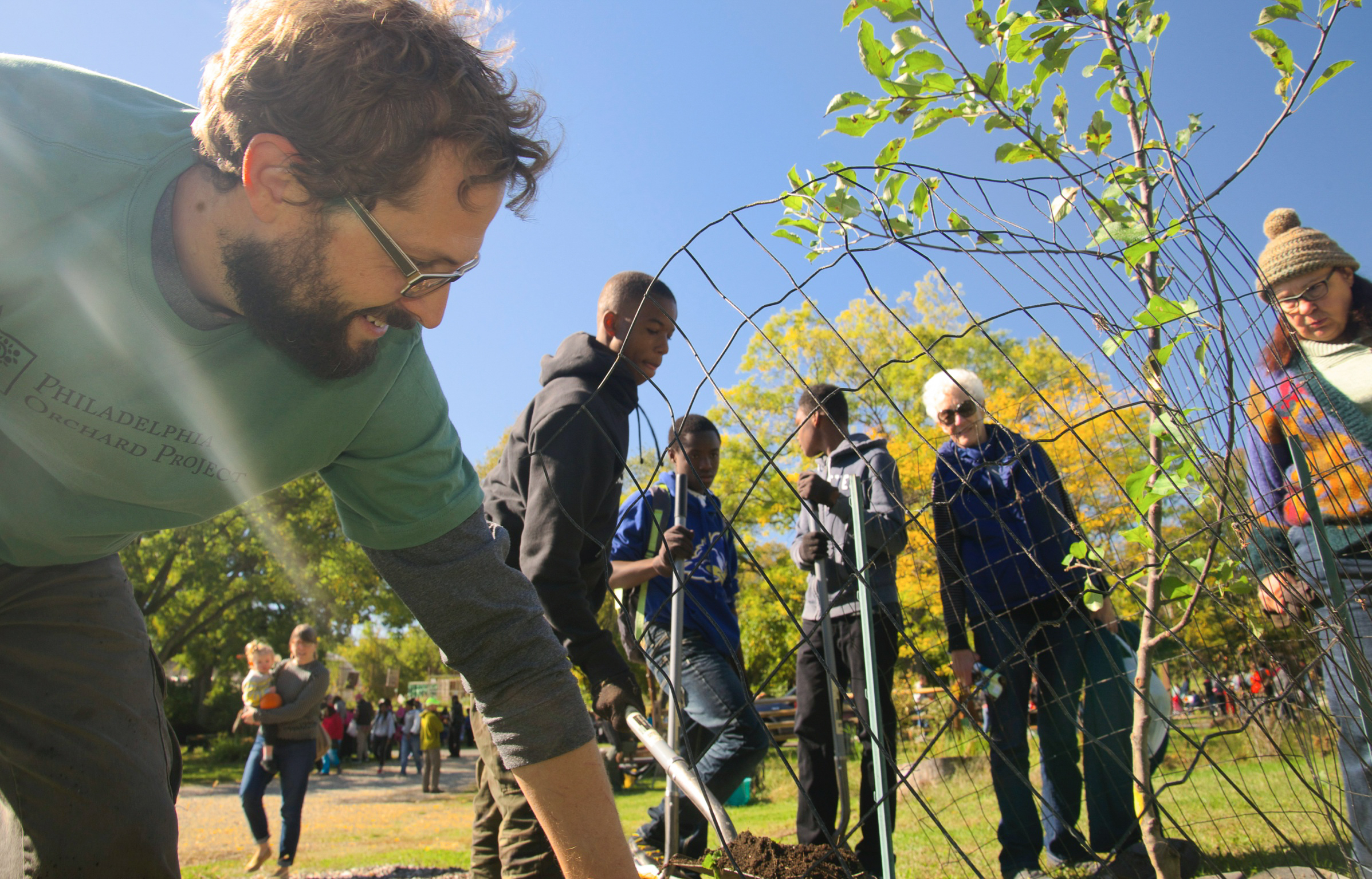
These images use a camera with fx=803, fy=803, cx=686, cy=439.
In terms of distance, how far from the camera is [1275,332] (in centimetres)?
249

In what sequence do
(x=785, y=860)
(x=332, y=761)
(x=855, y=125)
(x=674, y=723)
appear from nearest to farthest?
1. (x=855, y=125)
2. (x=785, y=860)
3. (x=674, y=723)
4. (x=332, y=761)

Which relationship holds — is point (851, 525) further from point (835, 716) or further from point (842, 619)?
point (835, 716)

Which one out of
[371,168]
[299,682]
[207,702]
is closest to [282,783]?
[299,682]

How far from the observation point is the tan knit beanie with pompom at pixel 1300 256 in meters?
2.36

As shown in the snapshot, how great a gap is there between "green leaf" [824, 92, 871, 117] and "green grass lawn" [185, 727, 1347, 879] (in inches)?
43.4

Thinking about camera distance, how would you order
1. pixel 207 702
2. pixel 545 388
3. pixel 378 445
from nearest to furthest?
1. pixel 378 445
2. pixel 545 388
3. pixel 207 702

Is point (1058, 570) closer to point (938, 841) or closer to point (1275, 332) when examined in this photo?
point (1275, 332)

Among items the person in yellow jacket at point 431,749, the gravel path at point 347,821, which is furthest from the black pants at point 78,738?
the person in yellow jacket at point 431,749

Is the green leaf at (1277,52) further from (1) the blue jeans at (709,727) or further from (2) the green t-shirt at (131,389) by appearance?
(1) the blue jeans at (709,727)

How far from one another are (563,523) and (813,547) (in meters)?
1.61

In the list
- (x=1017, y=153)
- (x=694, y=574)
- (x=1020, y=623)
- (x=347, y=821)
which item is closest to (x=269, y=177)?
(x=1017, y=153)

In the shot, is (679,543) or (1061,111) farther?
(679,543)

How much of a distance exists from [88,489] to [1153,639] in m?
1.98

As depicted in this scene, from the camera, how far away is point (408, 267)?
1.27 meters
